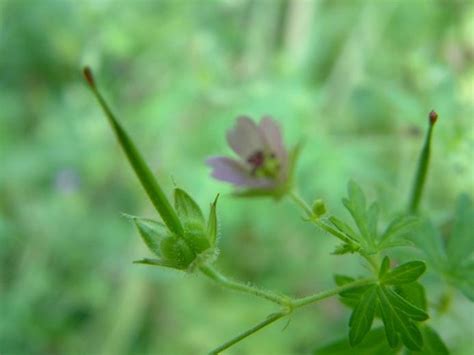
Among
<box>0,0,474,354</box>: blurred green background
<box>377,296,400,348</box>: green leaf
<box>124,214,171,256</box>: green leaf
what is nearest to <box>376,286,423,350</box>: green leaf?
<box>377,296,400,348</box>: green leaf

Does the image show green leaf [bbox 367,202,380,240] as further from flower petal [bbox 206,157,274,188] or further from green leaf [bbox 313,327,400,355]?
flower petal [bbox 206,157,274,188]

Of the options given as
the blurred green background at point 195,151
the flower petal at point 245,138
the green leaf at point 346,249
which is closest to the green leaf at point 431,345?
the green leaf at point 346,249

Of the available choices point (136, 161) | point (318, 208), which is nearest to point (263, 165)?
point (318, 208)

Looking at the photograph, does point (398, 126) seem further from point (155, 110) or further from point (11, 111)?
point (11, 111)

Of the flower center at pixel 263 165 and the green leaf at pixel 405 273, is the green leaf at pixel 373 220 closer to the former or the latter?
the green leaf at pixel 405 273

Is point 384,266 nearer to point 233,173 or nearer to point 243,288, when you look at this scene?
point 243,288
